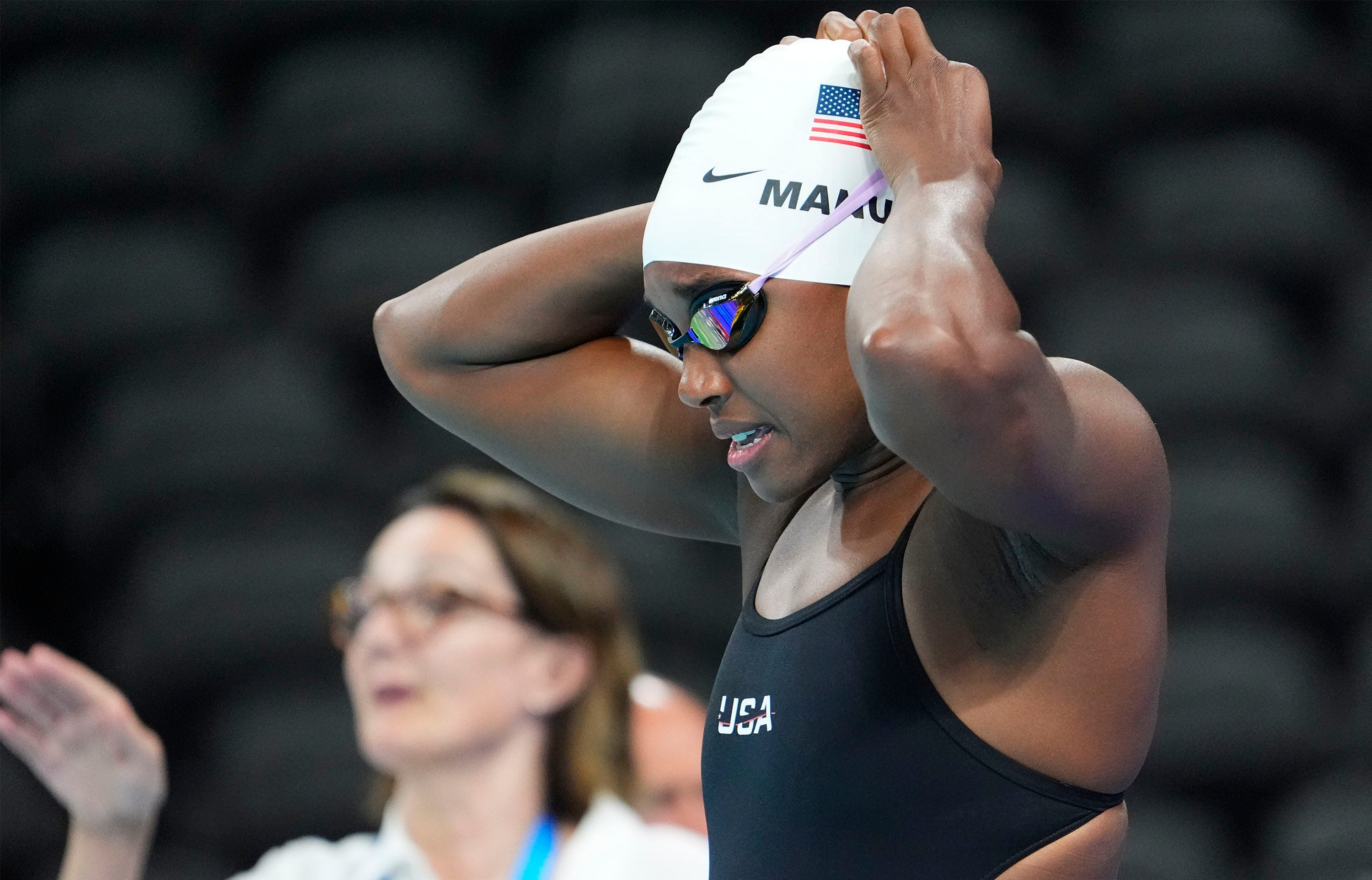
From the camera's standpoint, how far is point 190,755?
3371 millimetres

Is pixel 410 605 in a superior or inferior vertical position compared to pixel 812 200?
inferior

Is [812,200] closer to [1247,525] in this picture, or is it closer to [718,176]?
[718,176]

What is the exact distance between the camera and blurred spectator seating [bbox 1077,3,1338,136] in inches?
147

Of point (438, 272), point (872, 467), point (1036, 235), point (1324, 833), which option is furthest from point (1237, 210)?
point (872, 467)

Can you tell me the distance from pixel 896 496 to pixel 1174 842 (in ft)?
7.75

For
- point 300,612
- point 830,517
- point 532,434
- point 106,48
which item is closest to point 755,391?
point 830,517

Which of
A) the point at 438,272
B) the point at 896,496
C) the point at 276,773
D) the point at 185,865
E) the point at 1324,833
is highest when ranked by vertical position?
the point at 896,496

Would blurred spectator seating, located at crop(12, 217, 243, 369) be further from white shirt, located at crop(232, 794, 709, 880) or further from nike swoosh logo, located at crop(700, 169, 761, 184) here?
nike swoosh logo, located at crop(700, 169, 761, 184)

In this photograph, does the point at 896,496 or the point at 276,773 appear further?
the point at 276,773

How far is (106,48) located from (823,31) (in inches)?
117

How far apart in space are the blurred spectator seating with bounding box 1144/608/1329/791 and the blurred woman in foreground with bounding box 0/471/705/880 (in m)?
1.28

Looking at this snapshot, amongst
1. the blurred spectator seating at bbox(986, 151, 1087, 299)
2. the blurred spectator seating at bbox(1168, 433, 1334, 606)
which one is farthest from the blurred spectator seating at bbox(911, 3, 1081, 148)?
the blurred spectator seating at bbox(1168, 433, 1334, 606)

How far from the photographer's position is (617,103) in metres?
3.68

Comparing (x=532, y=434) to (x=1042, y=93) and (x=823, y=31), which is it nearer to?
(x=823, y=31)
